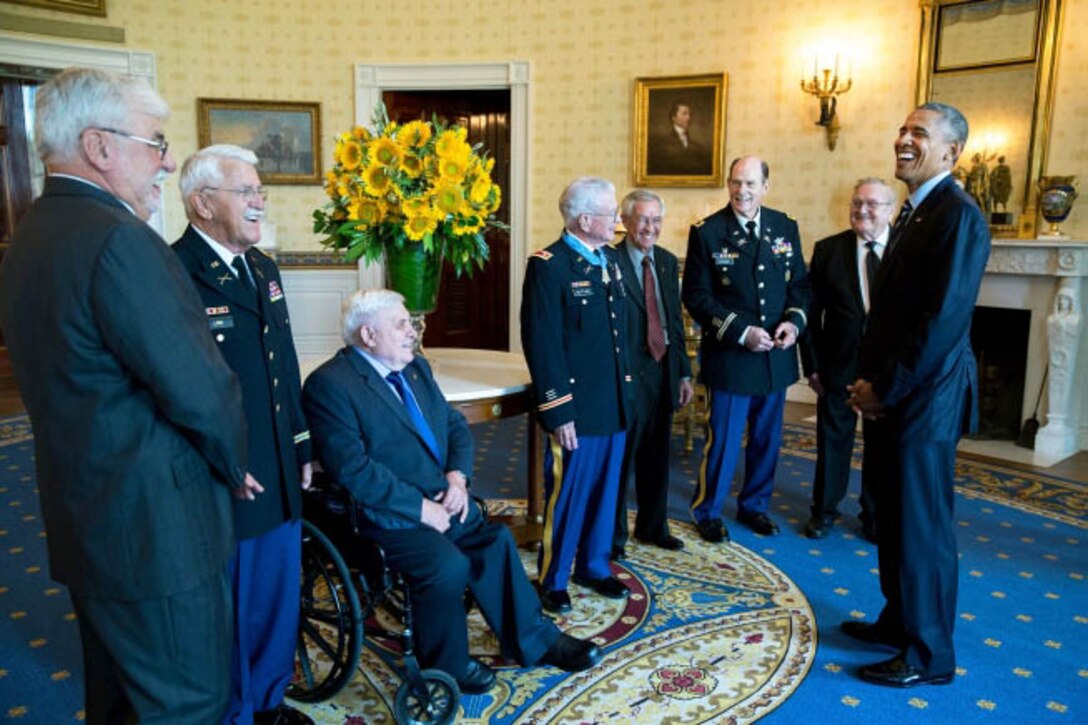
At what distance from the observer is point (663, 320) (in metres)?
3.47

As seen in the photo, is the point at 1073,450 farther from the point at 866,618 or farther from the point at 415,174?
the point at 415,174

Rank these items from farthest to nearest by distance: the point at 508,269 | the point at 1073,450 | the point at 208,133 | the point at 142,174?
1. the point at 508,269
2. the point at 208,133
3. the point at 1073,450
4. the point at 142,174

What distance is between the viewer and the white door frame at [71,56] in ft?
22.0

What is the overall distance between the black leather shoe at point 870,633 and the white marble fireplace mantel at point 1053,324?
3.06 m

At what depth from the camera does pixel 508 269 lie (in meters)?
8.45

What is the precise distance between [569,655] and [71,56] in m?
6.78

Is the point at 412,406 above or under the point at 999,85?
under

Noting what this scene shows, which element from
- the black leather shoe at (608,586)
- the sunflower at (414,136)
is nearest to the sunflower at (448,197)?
the sunflower at (414,136)

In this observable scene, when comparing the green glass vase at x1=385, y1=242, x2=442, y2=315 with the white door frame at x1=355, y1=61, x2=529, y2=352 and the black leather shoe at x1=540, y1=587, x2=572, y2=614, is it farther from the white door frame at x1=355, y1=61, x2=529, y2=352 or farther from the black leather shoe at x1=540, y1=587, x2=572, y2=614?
the white door frame at x1=355, y1=61, x2=529, y2=352

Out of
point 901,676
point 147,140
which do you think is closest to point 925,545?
point 901,676

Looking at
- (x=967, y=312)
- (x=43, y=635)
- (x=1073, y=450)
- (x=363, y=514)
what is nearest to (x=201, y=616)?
(x=363, y=514)

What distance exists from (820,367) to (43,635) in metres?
3.26

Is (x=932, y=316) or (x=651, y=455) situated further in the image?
(x=651, y=455)

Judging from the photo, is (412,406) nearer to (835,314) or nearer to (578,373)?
(578,373)
